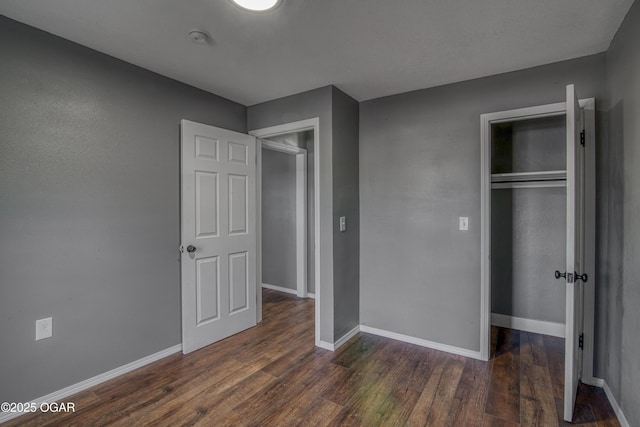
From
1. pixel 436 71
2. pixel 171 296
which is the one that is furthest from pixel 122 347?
pixel 436 71

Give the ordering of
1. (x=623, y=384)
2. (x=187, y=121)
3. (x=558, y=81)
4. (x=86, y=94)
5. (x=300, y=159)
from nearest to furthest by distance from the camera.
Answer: (x=623, y=384) < (x=86, y=94) < (x=558, y=81) < (x=187, y=121) < (x=300, y=159)

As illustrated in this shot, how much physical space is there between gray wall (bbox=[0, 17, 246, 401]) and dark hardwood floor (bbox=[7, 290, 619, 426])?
338mm

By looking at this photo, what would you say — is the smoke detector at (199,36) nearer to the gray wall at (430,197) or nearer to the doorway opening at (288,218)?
the gray wall at (430,197)

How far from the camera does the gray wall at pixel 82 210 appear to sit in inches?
74.7

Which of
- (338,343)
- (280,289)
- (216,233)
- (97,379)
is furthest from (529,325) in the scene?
(97,379)

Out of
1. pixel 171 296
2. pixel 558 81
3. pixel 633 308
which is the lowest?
pixel 171 296

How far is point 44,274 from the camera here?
6.61ft

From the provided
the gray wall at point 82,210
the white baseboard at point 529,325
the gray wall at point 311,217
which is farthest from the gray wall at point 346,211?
the white baseboard at point 529,325

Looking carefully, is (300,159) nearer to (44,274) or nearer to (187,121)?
(187,121)

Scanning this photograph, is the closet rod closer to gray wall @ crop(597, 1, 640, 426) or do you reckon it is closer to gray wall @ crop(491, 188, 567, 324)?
gray wall @ crop(491, 188, 567, 324)

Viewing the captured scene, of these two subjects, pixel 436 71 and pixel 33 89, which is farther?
pixel 436 71

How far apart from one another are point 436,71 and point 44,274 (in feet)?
10.3

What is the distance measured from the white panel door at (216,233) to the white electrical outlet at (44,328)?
891mm

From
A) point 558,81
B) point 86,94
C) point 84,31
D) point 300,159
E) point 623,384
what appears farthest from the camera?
point 300,159
